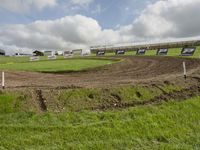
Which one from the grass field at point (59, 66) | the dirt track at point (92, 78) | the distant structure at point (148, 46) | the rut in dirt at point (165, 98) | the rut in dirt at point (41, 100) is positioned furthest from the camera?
the distant structure at point (148, 46)

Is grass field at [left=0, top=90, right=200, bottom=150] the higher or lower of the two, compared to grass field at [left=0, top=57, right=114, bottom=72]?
lower

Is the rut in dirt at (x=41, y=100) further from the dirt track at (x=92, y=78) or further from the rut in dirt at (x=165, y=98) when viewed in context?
the rut in dirt at (x=165, y=98)

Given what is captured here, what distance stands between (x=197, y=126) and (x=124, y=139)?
3.10 meters

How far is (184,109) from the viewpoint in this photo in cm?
1173

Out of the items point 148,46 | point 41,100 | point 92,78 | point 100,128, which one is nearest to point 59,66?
point 92,78

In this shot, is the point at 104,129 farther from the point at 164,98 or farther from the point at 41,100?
the point at 164,98

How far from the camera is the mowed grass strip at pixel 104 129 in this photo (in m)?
8.73

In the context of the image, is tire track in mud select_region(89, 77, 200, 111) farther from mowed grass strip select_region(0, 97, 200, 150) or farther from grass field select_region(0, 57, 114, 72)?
grass field select_region(0, 57, 114, 72)

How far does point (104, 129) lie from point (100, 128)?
0.46ft

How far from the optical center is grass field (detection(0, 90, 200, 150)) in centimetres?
875

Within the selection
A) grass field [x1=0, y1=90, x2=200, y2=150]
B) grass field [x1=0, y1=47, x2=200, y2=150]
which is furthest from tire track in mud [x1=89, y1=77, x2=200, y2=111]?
grass field [x1=0, y1=90, x2=200, y2=150]

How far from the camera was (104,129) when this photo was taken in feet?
31.4

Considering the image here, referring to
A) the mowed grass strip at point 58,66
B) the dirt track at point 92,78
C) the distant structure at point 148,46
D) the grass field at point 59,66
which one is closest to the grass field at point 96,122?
the dirt track at point 92,78

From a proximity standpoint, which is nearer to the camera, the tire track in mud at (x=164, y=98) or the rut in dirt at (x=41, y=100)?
the rut in dirt at (x=41, y=100)
